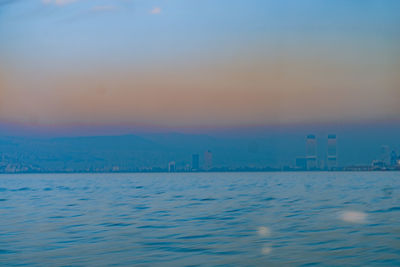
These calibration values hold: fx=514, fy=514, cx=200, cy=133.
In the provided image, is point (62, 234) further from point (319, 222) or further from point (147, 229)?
point (319, 222)

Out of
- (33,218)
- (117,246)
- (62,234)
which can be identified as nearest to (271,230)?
(117,246)

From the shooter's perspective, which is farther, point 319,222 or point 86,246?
point 319,222

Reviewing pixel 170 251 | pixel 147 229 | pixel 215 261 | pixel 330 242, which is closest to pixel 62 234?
pixel 147 229

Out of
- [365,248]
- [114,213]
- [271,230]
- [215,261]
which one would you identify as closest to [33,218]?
[114,213]

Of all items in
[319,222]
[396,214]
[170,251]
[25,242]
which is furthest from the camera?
[396,214]

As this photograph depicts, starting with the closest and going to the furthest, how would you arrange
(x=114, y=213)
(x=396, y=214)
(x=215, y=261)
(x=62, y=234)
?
(x=215, y=261), (x=62, y=234), (x=396, y=214), (x=114, y=213)

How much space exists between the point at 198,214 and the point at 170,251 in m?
13.4

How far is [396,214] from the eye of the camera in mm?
30578

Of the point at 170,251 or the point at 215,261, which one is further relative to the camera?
the point at 170,251

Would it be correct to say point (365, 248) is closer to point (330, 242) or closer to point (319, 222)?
point (330, 242)

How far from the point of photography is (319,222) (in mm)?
26953

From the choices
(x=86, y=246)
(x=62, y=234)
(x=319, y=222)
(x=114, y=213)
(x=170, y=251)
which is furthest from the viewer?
(x=114, y=213)

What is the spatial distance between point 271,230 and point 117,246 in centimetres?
790

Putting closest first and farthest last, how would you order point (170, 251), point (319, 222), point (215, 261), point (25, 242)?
point (215, 261) → point (170, 251) → point (25, 242) → point (319, 222)
